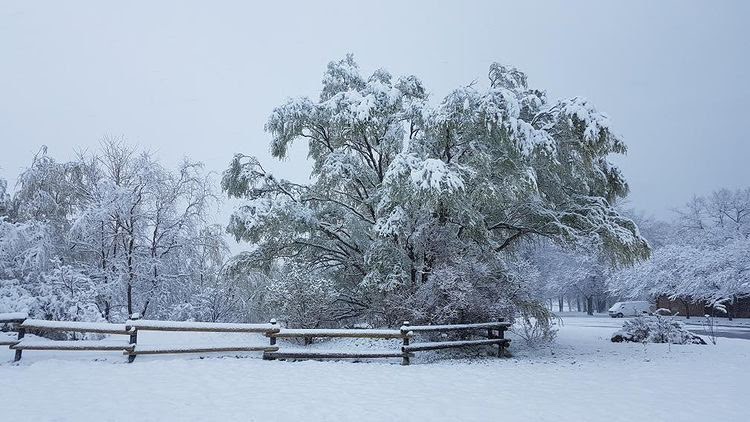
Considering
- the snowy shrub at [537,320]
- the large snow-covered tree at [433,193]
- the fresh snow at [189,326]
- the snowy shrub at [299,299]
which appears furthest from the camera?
the snowy shrub at [299,299]

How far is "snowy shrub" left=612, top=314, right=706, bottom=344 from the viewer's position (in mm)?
15547

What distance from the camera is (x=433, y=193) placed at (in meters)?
13.0

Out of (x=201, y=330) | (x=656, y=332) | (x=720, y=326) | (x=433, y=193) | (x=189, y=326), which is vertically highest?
(x=433, y=193)

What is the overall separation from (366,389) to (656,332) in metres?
12.2

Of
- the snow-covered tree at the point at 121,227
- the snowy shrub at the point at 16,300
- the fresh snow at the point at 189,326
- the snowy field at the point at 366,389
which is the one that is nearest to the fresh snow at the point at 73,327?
the fresh snow at the point at 189,326

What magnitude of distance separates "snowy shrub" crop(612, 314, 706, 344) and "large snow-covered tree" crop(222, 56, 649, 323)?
2.66 m

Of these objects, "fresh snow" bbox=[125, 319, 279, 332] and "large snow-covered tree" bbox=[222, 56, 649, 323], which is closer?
"fresh snow" bbox=[125, 319, 279, 332]

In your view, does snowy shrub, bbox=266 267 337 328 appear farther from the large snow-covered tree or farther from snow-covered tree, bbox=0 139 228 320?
snow-covered tree, bbox=0 139 228 320

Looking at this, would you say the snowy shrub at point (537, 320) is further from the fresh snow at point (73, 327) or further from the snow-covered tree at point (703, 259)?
the snow-covered tree at point (703, 259)

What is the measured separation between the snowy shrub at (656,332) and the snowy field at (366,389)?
3.11 m

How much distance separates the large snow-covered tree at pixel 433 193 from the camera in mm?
13625

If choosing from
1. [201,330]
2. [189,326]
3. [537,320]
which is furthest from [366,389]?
[537,320]

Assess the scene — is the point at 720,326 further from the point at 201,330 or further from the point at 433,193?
the point at 201,330

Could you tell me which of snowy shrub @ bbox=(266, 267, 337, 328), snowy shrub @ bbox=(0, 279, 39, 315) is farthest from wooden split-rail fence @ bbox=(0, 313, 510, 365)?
snowy shrub @ bbox=(266, 267, 337, 328)
